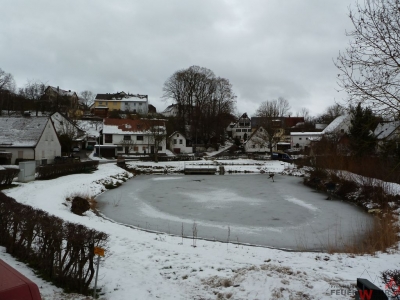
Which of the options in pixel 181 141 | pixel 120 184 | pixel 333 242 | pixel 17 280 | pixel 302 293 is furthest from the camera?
pixel 181 141

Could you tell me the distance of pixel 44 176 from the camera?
75.4 feet

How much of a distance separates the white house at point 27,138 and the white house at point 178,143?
24.8 m

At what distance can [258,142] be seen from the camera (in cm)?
5478

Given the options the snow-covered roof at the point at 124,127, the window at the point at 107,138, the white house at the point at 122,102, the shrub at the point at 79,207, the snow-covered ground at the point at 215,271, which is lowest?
the shrub at the point at 79,207

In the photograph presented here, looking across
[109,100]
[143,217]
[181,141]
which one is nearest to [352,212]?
[143,217]

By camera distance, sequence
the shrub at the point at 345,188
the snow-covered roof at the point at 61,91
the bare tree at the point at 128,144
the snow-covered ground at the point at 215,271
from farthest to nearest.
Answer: the snow-covered roof at the point at 61,91 < the bare tree at the point at 128,144 < the shrub at the point at 345,188 < the snow-covered ground at the point at 215,271

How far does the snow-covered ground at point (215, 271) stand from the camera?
5.72 meters

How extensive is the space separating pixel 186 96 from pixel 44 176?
44.6 m

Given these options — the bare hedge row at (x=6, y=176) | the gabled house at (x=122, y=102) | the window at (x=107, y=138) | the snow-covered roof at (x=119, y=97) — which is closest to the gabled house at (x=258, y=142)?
the window at (x=107, y=138)

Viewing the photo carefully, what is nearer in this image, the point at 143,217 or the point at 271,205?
the point at 143,217

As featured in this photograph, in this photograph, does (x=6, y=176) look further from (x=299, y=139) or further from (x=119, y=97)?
(x=119, y=97)

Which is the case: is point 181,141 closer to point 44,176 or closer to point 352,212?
point 44,176

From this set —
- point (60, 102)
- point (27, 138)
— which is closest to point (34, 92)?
point (60, 102)

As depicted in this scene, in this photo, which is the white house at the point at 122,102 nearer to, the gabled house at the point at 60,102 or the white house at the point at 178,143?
the gabled house at the point at 60,102
